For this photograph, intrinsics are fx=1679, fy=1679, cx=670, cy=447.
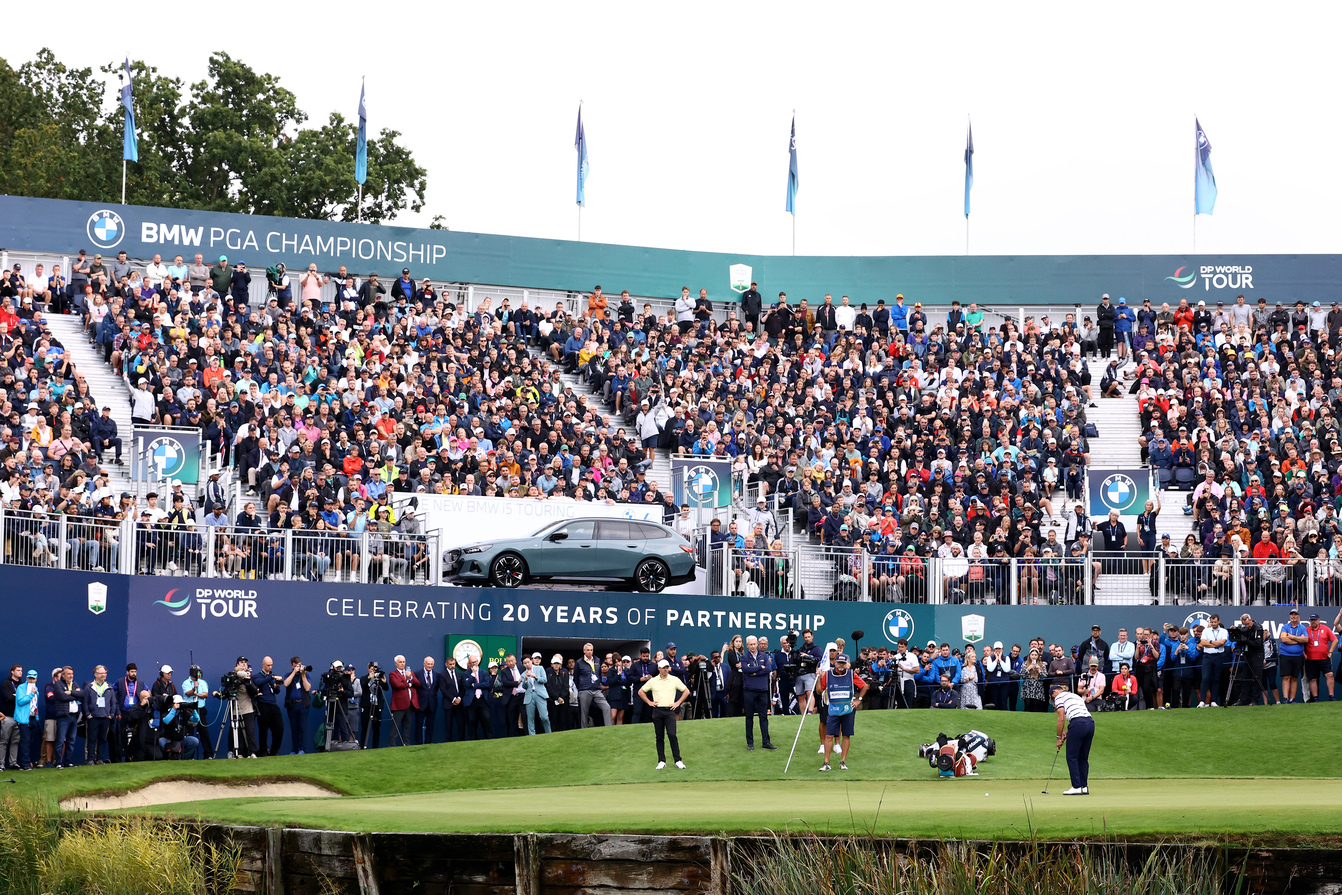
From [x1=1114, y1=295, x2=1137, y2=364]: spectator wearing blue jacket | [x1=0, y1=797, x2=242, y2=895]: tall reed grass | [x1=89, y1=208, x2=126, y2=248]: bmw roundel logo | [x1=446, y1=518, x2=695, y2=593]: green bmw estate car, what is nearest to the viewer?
[x1=0, y1=797, x2=242, y2=895]: tall reed grass

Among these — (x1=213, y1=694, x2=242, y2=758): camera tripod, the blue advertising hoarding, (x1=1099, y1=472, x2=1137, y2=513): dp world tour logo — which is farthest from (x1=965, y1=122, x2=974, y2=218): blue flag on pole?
(x1=213, y1=694, x2=242, y2=758): camera tripod

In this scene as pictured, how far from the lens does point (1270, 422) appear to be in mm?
38125

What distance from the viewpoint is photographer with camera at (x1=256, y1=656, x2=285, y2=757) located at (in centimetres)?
2875

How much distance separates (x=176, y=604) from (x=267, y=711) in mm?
2702

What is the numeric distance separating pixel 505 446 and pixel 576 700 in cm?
673

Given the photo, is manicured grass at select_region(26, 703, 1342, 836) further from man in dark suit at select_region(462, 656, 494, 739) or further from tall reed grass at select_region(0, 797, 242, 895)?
man in dark suit at select_region(462, 656, 494, 739)

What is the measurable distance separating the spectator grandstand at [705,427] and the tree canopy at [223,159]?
22.5 meters

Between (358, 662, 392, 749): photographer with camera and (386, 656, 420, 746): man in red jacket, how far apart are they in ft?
0.72

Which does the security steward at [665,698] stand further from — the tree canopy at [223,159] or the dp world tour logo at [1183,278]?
the tree canopy at [223,159]

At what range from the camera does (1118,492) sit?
35.5 meters

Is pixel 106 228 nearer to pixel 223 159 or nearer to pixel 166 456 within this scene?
pixel 166 456

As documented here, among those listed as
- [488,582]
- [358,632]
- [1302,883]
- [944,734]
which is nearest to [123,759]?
[358,632]

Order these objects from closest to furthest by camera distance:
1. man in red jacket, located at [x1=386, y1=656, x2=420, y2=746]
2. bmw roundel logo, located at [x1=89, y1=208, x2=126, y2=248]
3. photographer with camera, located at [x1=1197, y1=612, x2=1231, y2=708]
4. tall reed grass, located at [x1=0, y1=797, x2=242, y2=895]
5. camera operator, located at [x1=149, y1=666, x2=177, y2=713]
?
1. tall reed grass, located at [x1=0, y1=797, x2=242, y2=895]
2. camera operator, located at [x1=149, y1=666, x2=177, y2=713]
3. man in red jacket, located at [x1=386, y1=656, x2=420, y2=746]
4. photographer with camera, located at [x1=1197, y1=612, x2=1231, y2=708]
5. bmw roundel logo, located at [x1=89, y1=208, x2=126, y2=248]

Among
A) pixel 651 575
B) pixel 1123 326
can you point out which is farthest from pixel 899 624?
pixel 1123 326
